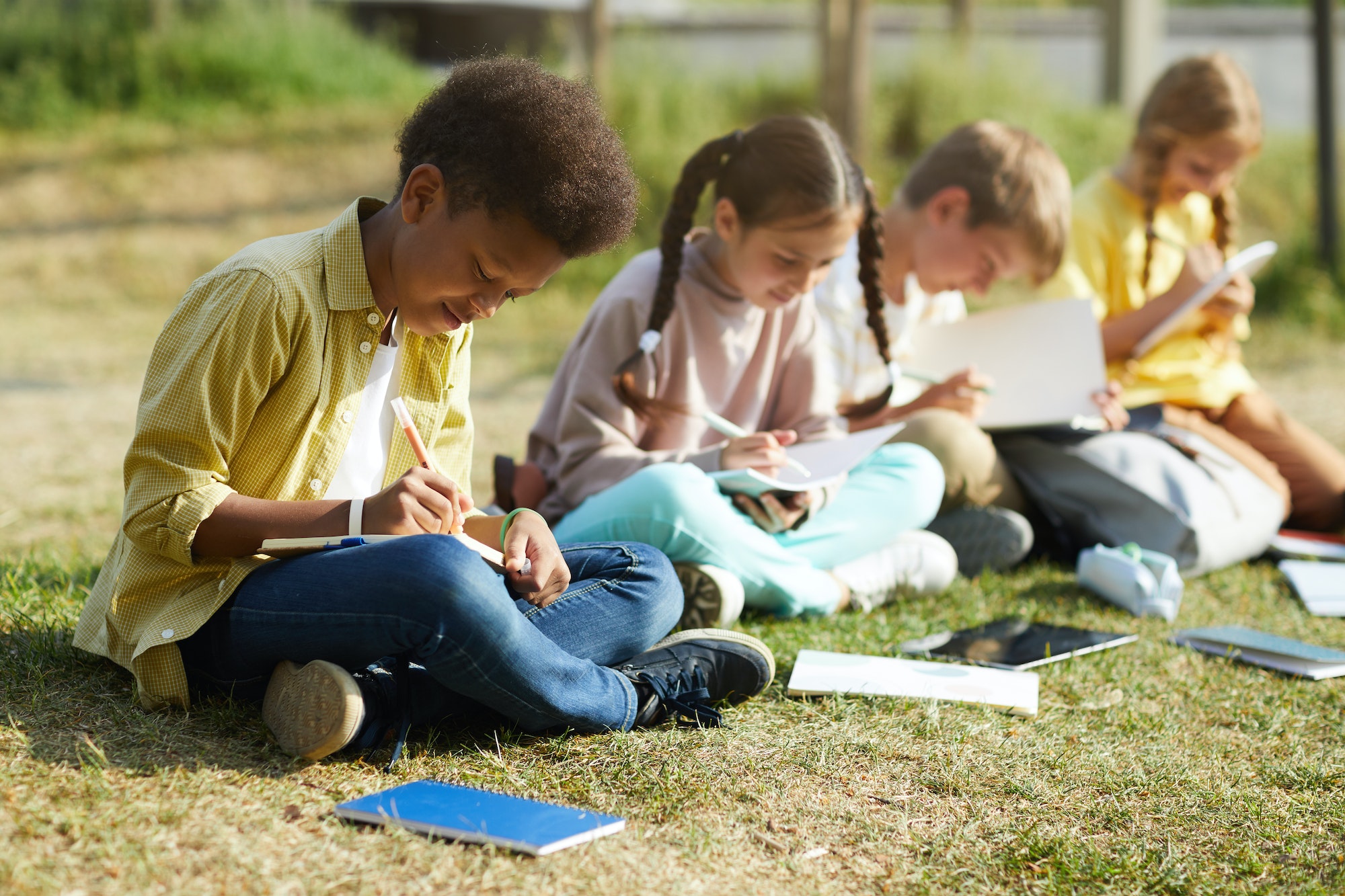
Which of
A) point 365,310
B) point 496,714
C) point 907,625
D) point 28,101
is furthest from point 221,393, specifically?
point 28,101

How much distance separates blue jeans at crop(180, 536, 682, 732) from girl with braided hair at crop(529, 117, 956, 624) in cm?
41

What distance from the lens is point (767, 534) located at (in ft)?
7.85

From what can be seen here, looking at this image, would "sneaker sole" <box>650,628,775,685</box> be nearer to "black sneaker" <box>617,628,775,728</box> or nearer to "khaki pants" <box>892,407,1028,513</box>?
"black sneaker" <box>617,628,775,728</box>

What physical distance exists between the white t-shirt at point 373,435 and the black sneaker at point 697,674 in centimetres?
46

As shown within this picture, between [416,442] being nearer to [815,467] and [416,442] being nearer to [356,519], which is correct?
[356,519]

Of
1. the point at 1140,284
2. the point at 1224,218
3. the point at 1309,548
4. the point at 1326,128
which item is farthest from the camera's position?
the point at 1326,128

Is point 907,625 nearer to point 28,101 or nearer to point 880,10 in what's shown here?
point 28,101

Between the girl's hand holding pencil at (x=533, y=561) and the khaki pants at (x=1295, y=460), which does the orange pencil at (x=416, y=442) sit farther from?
the khaki pants at (x=1295, y=460)

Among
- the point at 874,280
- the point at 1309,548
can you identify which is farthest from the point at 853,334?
the point at 1309,548

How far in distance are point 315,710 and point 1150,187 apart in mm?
2719

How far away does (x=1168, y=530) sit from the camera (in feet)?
9.25

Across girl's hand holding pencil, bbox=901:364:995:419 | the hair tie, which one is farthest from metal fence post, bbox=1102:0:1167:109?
the hair tie

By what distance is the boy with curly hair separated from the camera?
1604 mm

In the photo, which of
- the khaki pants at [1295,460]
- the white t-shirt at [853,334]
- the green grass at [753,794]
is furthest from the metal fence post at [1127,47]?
the green grass at [753,794]
